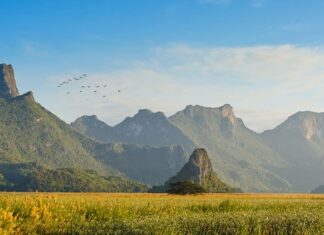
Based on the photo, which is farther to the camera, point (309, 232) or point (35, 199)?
point (35, 199)

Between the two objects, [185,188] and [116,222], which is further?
[185,188]

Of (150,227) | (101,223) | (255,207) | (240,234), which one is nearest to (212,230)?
(240,234)

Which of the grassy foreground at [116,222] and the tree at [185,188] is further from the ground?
the grassy foreground at [116,222]

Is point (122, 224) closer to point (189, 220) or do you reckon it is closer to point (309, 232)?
point (189, 220)

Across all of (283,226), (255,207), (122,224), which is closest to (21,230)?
(122,224)

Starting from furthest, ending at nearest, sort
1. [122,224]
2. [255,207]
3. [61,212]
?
[255,207], [61,212], [122,224]

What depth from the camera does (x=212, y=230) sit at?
22.3m

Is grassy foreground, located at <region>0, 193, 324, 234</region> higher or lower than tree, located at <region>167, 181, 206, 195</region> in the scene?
higher

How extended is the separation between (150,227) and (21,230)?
576cm

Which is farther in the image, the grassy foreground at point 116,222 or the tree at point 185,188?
the tree at point 185,188

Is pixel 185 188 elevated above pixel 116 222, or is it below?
below

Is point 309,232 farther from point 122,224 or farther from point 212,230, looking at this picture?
point 122,224

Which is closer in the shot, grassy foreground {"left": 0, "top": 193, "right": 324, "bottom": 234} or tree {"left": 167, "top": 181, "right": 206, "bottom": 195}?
grassy foreground {"left": 0, "top": 193, "right": 324, "bottom": 234}

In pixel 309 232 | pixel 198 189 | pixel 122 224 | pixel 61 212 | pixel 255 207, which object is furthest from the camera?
pixel 198 189
